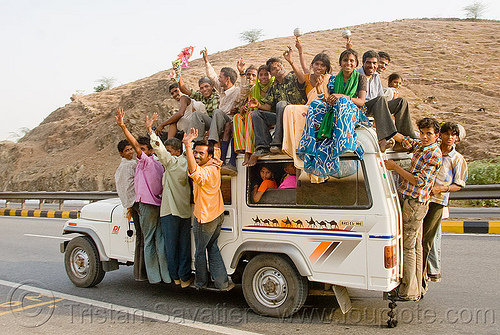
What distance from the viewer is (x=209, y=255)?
17.5 ft

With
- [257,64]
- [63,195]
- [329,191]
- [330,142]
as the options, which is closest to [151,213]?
[329,191]

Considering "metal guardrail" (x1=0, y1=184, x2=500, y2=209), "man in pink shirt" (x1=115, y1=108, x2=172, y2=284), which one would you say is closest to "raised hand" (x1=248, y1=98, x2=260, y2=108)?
"man in pink shirt" (x1=115, y1=108, x2=172, y2=284)

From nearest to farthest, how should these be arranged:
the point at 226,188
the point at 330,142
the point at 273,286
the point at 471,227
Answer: the point at 330,142 < the point at 273,286 < the point at 226,188 < the point at 471,227

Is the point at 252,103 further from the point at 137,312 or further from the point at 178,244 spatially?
the point at 137,312

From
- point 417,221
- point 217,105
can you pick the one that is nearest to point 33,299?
point 217,105

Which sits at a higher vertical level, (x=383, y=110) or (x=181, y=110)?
(x=181, y=110)

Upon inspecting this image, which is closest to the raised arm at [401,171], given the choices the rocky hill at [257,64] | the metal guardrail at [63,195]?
the metal guardrail at [63,195]

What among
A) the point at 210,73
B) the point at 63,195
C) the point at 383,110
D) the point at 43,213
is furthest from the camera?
the point at 43,213

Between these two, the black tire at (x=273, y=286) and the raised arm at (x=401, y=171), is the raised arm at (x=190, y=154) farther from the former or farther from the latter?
the raised arm at (x=401, y=171)

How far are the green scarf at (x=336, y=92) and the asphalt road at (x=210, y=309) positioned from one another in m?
2.01

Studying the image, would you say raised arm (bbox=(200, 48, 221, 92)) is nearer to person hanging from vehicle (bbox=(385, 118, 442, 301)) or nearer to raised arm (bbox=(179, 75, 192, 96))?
raised arm (bbox=(179, 75, 192, 96))

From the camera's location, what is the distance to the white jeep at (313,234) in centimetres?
444

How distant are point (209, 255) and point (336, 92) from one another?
7.91 feet

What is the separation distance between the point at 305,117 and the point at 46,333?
3552mm
